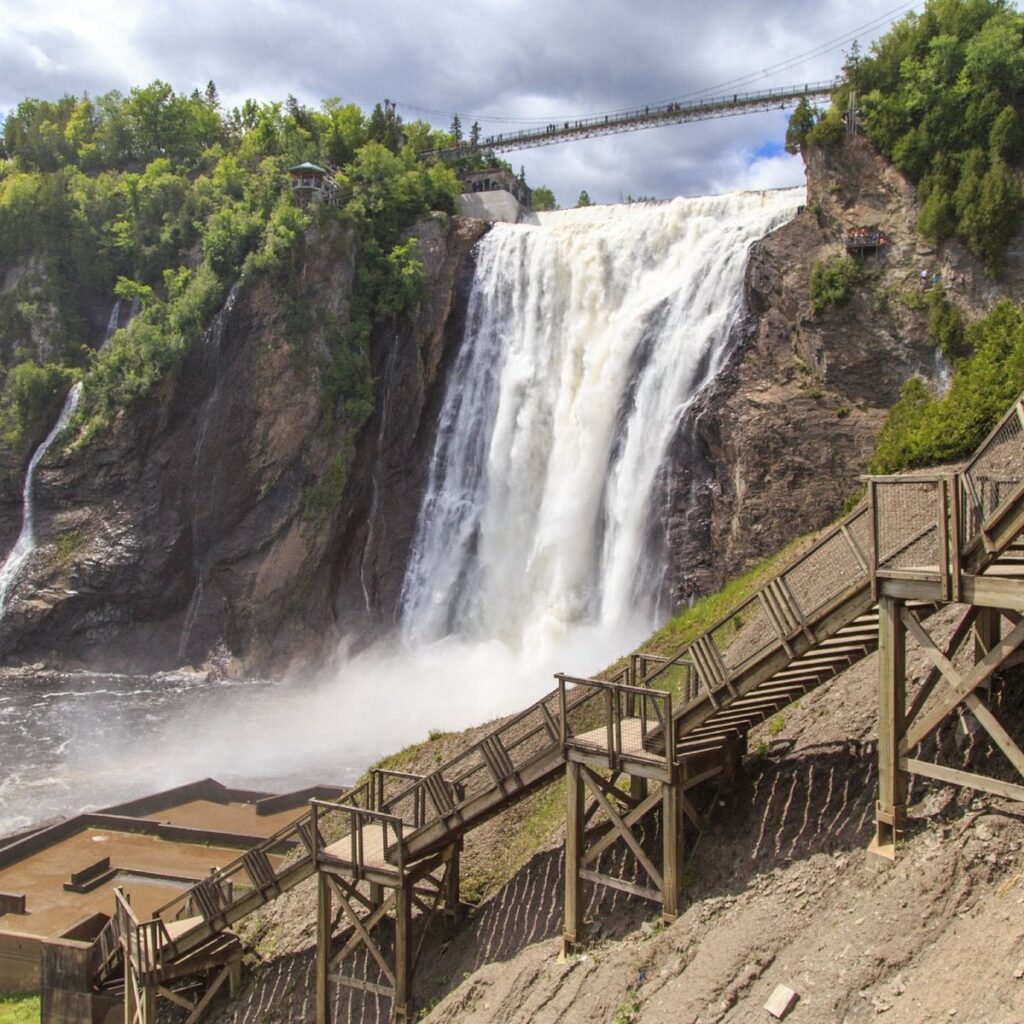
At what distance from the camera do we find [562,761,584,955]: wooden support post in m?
13.6

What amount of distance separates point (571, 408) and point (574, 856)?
28.0 meters

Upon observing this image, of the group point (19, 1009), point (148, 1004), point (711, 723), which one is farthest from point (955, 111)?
point (19, 1009)

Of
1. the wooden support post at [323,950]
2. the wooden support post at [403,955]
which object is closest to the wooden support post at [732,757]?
the wooden support post at [403,955]

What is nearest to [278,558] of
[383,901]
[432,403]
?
[432,403]

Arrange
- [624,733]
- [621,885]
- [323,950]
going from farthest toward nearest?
[323,950] < [624,733] < [621,885]

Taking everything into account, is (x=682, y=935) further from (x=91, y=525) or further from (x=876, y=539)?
(x=91, y=525)

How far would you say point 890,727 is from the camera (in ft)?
37.4

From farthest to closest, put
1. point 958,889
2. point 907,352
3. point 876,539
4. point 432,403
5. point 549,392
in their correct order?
point 432,403 → point 549,392 → point 907,352 → point 876,539 → point 958,889

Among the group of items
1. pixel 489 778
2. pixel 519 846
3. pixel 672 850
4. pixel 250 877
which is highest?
pixel 489 778

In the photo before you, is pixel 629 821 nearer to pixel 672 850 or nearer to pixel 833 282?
pixel 672 850

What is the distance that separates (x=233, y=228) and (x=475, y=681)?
25.8m

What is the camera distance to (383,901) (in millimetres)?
15875

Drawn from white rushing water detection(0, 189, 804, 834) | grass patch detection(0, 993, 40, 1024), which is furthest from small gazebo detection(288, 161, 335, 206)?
grass patch detection(0, 993, 40, 1024)

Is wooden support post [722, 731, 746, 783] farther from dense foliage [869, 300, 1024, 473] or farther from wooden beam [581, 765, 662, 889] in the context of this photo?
dense foliage [869, 300, 1024, 473]
